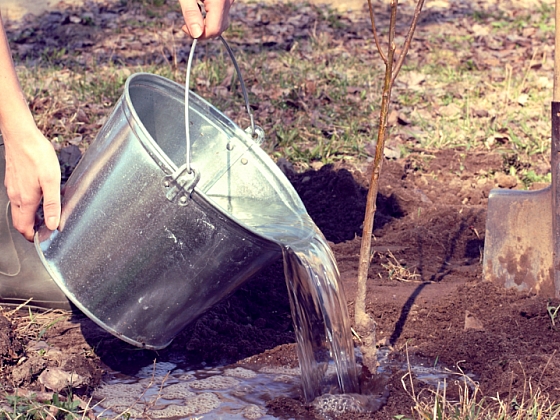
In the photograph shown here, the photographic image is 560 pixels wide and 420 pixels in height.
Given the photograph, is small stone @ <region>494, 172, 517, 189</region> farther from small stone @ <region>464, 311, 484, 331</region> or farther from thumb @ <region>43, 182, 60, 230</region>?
thumb @ <region>43, 182, 60, 230</region>

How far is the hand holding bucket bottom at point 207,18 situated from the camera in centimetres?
220

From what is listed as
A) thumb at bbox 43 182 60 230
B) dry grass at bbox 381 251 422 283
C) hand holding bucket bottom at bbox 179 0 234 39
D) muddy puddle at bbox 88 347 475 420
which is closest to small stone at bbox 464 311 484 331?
muddy puddle at bbox 88 347 475 420

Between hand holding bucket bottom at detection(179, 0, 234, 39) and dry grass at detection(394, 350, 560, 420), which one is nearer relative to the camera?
dry grass at detection(394, 350, 560, 420)

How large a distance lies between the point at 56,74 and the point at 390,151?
108 inches

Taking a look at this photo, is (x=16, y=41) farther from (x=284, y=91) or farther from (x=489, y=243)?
(x=489, y=243)

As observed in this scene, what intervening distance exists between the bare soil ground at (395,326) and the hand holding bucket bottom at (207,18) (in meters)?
1.19

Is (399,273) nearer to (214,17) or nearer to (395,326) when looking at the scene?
(395,326)

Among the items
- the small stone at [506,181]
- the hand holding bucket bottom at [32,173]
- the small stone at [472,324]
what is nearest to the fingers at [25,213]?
the hand holding bucket bottom at [32,173]

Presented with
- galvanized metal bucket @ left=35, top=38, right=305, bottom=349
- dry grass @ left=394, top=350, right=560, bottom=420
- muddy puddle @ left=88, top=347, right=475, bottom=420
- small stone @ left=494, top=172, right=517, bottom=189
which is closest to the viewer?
dry grass @ left=394, top=350, right=560, bottom=420

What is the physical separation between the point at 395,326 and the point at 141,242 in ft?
4.03

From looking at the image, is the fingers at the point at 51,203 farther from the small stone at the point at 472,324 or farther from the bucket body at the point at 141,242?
the small stone at the point at 472,324

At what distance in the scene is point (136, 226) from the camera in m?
2.15

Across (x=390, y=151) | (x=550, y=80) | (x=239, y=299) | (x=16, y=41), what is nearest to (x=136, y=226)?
(x=239, y=299)

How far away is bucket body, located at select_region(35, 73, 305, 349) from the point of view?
2102mm
